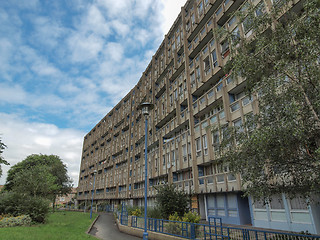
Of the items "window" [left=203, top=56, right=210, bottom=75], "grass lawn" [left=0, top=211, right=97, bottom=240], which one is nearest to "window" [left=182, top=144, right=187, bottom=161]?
"window" [left=203, top=56, right=210, bottom=75]

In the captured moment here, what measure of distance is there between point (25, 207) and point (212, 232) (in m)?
19.7

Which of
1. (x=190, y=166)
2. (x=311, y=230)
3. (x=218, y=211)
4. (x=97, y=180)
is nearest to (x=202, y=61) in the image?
(x=190, y=166)

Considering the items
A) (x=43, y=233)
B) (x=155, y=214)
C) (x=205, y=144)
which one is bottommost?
(x=43, y=233)

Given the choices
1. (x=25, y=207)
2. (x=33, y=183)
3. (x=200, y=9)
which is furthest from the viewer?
(x=33, y=183)

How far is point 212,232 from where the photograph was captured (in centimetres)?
1109

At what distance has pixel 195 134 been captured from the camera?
24.8 metres

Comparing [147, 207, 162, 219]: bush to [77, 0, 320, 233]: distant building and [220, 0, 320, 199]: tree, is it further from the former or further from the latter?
[220, 0, 320, 199]: tree

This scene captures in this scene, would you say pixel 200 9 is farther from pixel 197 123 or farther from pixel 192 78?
pixel 197 123

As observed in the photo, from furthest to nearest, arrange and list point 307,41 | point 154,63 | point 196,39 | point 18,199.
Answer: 1. point 154,63
2. point 196,39
3. point 18,199
4. point 307,41

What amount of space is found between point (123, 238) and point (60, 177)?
46393 mm

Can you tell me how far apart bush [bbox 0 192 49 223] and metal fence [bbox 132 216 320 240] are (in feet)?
42.3

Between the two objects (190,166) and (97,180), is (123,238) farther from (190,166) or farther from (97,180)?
(97,180)

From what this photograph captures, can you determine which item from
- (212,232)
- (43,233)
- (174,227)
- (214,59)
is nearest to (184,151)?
(214,59)

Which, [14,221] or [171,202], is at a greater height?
[171,202]
